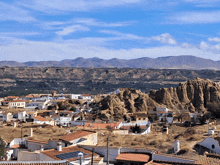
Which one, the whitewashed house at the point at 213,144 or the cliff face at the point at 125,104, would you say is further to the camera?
the cliff face at the point at 125,104

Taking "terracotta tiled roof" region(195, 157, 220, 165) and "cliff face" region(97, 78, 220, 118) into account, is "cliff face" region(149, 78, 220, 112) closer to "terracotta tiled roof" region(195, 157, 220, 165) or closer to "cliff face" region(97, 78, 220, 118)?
"cliff face" region(97, 78, 220, 118)

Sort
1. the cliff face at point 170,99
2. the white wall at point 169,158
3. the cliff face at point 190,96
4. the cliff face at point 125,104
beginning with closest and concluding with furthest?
1. the white wall at point 169,158
2. the cliff face at point 125,104
3. the cliff face at point 170,99
4. the cliff face at point 190,96

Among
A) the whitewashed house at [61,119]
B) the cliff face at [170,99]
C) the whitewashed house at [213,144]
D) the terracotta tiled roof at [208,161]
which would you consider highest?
the cliff face at [170,99]

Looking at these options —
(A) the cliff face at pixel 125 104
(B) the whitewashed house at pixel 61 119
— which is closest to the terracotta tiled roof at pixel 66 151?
(A) the cliff face at pixel 125 104

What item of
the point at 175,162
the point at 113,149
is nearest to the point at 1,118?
the point at 113,149

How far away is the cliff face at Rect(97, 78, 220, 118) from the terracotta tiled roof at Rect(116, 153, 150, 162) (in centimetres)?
4151

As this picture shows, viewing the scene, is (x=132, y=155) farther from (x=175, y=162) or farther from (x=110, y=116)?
(x=110, y=116)

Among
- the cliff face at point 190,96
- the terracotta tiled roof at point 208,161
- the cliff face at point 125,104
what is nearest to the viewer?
the terracotta tiled roof at point 208,161

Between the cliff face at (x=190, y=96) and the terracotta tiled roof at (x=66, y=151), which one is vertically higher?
the cliff face at (x=190, y=96)

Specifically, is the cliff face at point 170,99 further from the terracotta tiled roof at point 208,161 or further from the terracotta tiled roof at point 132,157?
the terracotta tiled roof at point 208,161

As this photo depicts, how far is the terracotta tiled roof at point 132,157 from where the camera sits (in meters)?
17.2

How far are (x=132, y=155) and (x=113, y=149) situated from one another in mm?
1343

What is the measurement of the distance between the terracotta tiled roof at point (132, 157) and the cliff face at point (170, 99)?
136ft

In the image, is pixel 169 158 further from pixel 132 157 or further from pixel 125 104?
pixel 125 104
